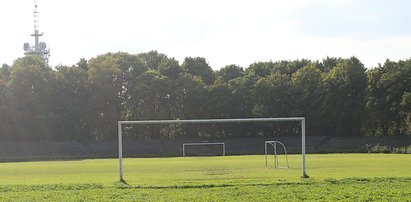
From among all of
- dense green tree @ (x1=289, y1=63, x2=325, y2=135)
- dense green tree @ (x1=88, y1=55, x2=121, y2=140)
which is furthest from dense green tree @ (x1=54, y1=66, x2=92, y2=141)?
dense green tree @ (x1=289, y1=63, x2=325, y2=135)

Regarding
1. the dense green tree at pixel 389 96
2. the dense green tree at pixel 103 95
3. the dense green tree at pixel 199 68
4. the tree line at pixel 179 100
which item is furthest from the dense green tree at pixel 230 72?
the dense green tree at pixel 389 96

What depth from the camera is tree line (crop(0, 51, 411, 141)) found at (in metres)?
68.4

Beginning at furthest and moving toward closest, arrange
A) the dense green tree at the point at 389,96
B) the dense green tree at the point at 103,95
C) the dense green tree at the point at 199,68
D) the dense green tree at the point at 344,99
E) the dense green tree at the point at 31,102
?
the dense green tree at the point at 199,68, the dense green tree at the point at 103,95, the dense green tree at the point at 344,99, the dense green tree at the point at 31,102, the dense green tree at the point at 389,96

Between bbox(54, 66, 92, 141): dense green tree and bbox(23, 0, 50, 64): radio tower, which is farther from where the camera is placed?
bbox(23, 0, 50, 64): radio tower

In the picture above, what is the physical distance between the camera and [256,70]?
260ft

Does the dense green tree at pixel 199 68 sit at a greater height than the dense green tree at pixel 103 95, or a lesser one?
greater

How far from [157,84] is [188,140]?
8.88 metres

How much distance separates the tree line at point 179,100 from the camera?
6838 centimetres

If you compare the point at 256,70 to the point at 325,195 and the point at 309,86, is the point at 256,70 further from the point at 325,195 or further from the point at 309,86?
the point at 325,195

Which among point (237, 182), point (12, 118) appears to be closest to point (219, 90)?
point (12, 118)

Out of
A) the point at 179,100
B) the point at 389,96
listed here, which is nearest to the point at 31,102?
the point at 179,100

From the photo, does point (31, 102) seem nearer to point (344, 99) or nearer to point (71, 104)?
point (71, 104)

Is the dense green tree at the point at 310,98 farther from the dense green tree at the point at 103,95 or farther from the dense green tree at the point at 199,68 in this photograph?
the dense green tree at the point at 103,95

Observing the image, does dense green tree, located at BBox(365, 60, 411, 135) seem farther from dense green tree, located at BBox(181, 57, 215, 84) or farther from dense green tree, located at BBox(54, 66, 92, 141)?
dense green tree, located at BBox(54, 66, 92, 141)
